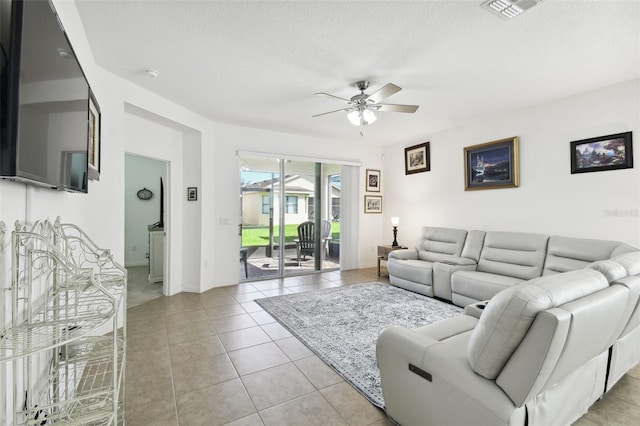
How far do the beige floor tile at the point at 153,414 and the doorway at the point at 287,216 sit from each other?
127 inches

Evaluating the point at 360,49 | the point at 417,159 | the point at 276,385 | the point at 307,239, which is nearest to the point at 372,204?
the point at 417,159

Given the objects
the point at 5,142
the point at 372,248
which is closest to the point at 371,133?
the point at 372,248

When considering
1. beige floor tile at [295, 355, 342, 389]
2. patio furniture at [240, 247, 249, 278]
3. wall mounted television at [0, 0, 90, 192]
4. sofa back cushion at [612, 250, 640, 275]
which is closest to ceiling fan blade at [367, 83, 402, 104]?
sofa back cushion at [612, 250, 640, 275]

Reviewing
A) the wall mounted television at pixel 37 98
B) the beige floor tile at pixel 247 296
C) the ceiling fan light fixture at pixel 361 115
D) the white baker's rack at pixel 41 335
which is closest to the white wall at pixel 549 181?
the ceiling fan light fixture at pixel 361 115

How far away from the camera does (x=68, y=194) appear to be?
6.58 ft

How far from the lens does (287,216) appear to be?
5.59 meters

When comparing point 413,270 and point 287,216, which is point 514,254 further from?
point 287,216

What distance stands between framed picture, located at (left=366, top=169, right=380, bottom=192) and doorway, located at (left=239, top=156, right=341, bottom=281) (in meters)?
0.68

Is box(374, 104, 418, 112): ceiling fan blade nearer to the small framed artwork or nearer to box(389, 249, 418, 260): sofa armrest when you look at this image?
box(389, 249, 418, 260): sofa armrest

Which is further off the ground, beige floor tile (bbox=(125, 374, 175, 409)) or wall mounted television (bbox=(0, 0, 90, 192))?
wall mounted television (bbox=(0, 0, 90, 192))

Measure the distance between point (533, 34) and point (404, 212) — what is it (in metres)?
3.91

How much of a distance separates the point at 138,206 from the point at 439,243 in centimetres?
619

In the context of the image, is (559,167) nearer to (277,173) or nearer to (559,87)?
(559,87)

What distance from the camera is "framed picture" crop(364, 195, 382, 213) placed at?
20.6ft
